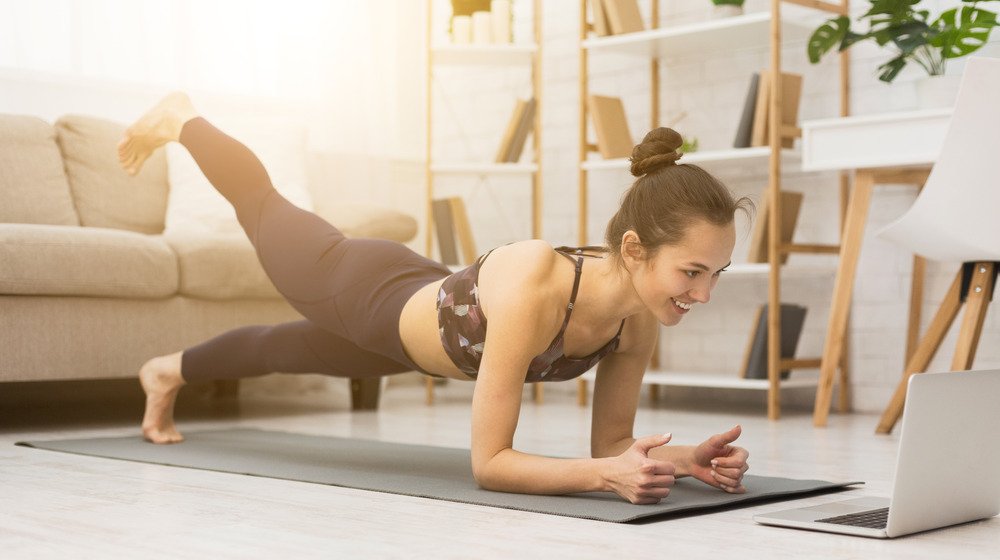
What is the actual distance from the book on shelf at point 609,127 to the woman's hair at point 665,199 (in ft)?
7.09

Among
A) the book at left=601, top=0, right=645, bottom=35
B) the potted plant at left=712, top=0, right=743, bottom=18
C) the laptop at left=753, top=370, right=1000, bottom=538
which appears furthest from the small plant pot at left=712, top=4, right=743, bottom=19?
the laptop at left=753, top=370, right=1000, bottom=538

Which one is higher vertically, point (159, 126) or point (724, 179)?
point (159, 126)

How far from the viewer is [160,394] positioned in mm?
2623

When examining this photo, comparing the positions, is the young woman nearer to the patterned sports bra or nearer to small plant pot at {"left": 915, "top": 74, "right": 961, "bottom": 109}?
the patterned sports bra

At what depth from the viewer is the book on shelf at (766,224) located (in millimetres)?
3453

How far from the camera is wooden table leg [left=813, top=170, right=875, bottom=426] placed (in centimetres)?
298

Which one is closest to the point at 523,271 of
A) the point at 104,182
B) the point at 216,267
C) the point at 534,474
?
the point at 534,474

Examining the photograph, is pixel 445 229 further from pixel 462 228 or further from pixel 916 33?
pixel 916 33

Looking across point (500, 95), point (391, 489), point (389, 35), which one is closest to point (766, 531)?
point (391, 489)

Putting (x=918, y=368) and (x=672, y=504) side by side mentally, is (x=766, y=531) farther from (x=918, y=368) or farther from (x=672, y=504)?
(x=918, y=368)

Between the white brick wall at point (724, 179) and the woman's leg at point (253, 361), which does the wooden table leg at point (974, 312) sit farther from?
the woman's leg at point (253, 361)

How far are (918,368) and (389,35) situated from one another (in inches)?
111

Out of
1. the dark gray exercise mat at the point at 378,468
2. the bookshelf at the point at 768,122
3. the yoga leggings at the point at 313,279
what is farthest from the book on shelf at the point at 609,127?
the yoga leggings at the point at 313,279

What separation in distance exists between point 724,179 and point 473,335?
2258 millimetres
